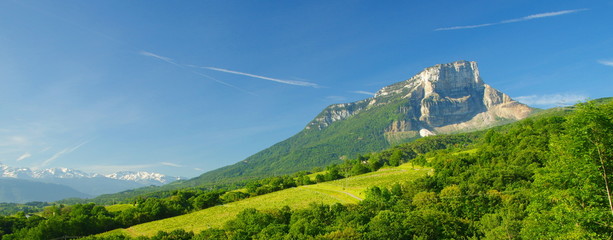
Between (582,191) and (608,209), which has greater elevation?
(582,191)

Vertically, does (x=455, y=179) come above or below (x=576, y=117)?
below

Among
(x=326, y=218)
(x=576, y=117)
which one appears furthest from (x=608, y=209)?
(x=326, y=218)

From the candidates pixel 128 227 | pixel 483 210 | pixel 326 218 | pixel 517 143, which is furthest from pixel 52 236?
pixel 517 143

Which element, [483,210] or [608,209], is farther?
[483,210]

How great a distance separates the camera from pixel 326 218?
53500 mm

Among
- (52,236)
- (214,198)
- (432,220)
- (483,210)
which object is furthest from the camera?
(214,198)

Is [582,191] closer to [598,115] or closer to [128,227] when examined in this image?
[598,115]

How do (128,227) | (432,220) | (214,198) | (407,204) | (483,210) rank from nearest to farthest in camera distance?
(432,220) < (483,210) < (407,204) < (128,227) < (214,198)

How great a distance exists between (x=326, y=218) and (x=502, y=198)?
31.3m

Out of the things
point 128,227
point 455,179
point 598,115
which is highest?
point 598,115

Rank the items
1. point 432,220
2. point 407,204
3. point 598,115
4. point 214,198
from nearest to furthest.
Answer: point 598,115 → point 432,220 → point 407,204 → point 214,198

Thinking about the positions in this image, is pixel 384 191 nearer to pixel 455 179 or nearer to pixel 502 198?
pixel 455 179

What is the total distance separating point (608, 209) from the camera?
19.8m

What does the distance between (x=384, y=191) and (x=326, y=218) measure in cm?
2301
